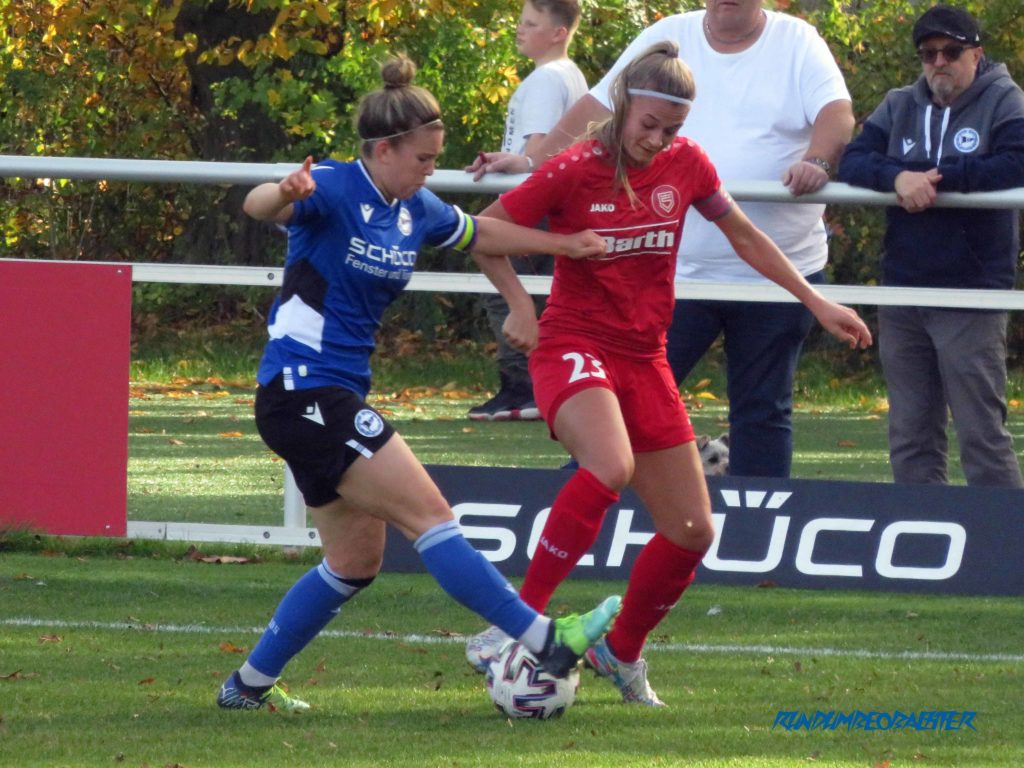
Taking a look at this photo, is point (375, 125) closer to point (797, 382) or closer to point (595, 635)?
point (595, 635)

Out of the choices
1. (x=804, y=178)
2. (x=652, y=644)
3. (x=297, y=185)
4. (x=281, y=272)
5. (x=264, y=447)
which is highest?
(x=297, y=185)

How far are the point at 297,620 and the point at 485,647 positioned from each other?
1.67 ft

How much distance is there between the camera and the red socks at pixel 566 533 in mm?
5016

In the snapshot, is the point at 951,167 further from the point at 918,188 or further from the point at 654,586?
the point at 654,586

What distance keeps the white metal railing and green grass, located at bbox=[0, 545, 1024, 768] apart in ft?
0.52

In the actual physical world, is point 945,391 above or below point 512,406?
above

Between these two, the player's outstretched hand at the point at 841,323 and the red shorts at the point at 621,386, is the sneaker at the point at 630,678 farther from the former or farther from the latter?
the player's outstretched hand at the point at 841,323

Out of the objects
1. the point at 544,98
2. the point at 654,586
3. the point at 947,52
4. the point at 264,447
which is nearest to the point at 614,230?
the point at 654,586

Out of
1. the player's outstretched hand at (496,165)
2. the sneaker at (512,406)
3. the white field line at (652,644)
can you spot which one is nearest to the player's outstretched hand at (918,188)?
the player's outstretched hand at (496,165)

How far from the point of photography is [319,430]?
15.4ft

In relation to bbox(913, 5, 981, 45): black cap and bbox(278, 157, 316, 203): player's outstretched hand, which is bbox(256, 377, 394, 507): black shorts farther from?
bbox(913, 5, 981, 45): black cap

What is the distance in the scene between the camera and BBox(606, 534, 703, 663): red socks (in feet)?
16.9

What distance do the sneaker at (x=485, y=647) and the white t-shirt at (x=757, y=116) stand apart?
2.11 meters

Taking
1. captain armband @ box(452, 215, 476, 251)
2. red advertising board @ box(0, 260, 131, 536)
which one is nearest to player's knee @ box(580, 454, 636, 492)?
captain armband @ box(452, 215, 476, 251)
